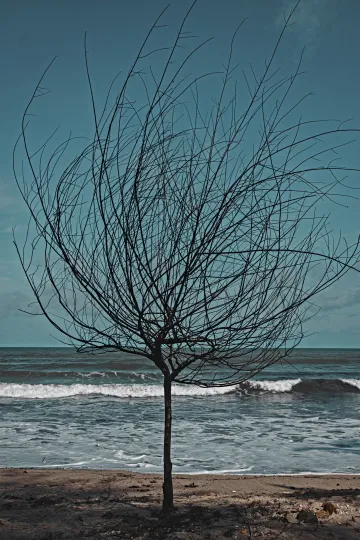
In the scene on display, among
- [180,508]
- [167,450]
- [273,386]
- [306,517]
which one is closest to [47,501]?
[180,508]

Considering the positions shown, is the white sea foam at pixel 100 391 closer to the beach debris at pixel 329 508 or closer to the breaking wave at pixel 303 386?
the breaking wave at pixel 303 386

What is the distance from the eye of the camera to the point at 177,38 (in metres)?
3.47

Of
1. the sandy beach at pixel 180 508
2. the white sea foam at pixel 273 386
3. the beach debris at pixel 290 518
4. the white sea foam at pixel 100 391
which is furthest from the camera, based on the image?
the white sea foam at pixel 273 386

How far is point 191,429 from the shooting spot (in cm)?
1102

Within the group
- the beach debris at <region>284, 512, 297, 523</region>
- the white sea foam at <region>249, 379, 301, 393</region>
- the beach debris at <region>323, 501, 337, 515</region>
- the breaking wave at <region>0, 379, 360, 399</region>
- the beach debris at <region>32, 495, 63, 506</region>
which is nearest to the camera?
the beach debris at <region>284, 512, 297, 523</region>

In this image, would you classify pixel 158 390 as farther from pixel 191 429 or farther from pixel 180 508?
pixel 180 508

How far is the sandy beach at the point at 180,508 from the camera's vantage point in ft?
12.7

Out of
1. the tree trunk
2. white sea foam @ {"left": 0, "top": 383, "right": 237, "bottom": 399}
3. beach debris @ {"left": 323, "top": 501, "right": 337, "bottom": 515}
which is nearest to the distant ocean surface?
white sea foam @ {"left": 0, "top": 383, "right": 237, "bottom": 399}

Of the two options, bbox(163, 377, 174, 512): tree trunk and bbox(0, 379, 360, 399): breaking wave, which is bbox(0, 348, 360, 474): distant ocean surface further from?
bbox(163, 377, 174, 512): tree trunk

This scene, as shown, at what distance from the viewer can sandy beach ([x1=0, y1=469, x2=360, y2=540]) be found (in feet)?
12.7

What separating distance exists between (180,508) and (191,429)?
6.69 metres

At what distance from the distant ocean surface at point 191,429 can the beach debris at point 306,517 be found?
4.16ft

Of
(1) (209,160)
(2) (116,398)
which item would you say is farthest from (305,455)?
(2) (116,398)

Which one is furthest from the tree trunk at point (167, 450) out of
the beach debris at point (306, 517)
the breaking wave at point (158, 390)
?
the breaking wave at point (158, 390)
